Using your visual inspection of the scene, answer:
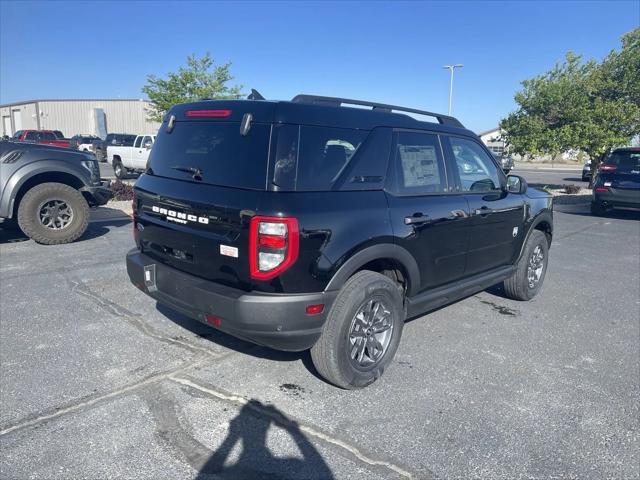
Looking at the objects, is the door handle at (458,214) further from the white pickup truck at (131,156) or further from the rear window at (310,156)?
the white pickup truck at (131,156)

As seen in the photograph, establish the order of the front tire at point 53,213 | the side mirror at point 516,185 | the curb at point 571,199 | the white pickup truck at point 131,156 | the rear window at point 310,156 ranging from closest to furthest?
the rear window at point 310,156 → the side mirror at point 516,185 → the front tire at point 53,213 → the curb at point 571,199 → the white pickup truck at point 131,156

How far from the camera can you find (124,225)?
9.23 m

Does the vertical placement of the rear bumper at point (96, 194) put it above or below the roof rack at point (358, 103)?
below

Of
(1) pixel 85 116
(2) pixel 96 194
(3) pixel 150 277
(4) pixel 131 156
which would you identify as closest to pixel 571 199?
(2) pixel 96 194

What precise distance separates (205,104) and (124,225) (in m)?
6.58

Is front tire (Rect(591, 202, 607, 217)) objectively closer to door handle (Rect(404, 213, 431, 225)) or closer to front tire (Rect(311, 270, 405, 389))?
door handle (Rect(404, 213, 431, 225))

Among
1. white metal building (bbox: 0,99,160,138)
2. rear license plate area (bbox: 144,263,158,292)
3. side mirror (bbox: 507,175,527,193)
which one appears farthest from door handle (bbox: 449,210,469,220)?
white metal building (bbox: 0,99,160,138)

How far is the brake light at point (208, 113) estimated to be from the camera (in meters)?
3.21

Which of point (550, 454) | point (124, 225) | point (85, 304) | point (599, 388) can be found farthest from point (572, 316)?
point (124, 225)

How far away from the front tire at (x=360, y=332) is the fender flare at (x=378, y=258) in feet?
0.35

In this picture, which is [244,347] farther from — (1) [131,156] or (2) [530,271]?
(1) [131,156]

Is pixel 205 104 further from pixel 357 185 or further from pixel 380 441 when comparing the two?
pixel 380 441

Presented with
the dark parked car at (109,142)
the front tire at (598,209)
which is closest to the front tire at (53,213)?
the front tire at (598,209)

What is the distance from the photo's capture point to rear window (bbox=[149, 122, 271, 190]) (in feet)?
9.62
